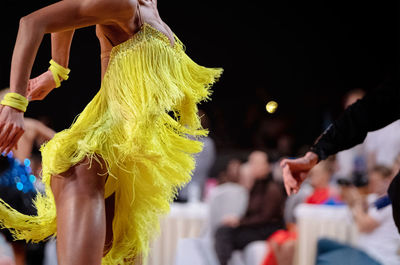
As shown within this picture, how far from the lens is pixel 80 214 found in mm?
1274

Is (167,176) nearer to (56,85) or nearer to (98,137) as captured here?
(98,137)

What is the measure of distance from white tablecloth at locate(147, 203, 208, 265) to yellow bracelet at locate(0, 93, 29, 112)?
1.73m

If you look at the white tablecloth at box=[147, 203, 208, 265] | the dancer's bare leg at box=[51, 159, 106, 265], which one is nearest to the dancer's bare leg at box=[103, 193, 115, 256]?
the dancer's bare leg at box=[51, 159, 106, 265]

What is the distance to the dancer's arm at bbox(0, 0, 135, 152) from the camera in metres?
1.21

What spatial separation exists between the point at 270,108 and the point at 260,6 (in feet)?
1.73

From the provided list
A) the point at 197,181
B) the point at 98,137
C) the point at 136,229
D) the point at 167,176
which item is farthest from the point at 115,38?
the point at 197,181

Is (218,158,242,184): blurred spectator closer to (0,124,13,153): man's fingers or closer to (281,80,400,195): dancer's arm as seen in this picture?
(281,80,400,195): dancer's arm

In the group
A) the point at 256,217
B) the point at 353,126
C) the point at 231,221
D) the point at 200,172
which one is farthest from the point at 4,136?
the point at 231,221

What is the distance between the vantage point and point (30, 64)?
1.25m

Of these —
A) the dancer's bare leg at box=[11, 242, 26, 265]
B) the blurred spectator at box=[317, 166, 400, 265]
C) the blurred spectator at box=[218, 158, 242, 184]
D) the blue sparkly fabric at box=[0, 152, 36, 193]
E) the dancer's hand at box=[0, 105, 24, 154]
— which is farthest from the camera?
the blurred spectator at box=[218, 158, 242, 184]

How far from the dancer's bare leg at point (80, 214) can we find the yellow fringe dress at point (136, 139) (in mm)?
35

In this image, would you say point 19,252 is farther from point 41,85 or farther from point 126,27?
point 126,27

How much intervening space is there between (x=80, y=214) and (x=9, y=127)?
10.3 inches

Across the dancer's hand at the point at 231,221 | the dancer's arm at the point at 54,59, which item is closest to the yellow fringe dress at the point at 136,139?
the dancer's arm at the point at 54,59
